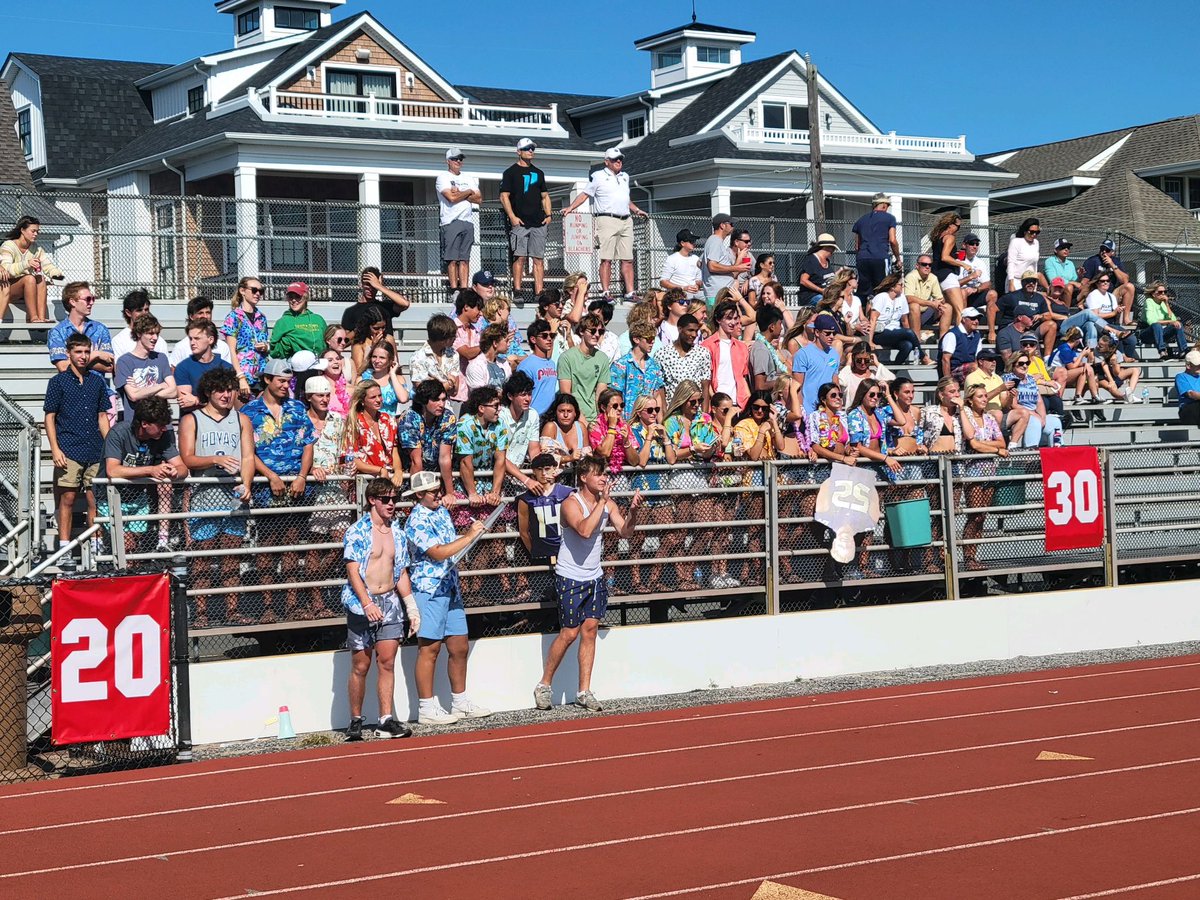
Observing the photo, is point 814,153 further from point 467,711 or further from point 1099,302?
point 467,711

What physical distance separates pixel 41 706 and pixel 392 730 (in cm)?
226

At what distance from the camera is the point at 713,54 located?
4766 cm

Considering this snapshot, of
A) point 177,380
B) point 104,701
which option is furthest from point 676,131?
point 104,701

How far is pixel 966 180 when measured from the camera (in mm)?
39969

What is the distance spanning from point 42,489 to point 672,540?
4779 mm

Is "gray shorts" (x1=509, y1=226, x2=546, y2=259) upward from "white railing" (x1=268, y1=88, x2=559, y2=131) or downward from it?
downward

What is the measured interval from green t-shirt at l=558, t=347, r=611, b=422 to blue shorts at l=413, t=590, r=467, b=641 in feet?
8.07

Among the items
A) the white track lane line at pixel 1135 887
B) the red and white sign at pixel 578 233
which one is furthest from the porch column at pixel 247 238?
the white track lane line at pixel 1135 887

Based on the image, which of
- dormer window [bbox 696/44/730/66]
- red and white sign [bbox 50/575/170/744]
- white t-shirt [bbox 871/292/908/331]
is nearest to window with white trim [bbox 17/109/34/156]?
dormer window [bbox 696/44/730/66]

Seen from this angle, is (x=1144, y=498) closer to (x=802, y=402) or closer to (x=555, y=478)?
(x=802, y=402)

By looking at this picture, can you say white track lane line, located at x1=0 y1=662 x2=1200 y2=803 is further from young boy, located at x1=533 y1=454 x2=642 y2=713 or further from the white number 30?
the white number 30

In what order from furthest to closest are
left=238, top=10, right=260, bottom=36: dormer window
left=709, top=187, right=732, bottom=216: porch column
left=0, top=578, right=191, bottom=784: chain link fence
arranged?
left=238, top=10, right=260, bottom=36: dormer window, left=709, top=187, right=732, bottom=216: porch column, left=0, top=578, right=191, bottom=784: chain link fence

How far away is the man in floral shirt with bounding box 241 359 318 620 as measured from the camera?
11.1 meters

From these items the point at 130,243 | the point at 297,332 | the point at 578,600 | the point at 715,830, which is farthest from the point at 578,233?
the point at 715,830
